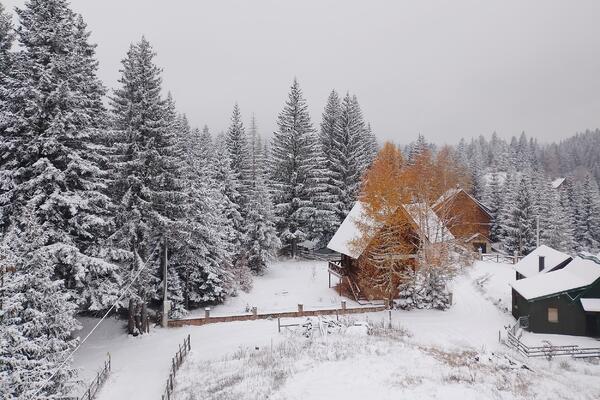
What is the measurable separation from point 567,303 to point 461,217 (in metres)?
9.37

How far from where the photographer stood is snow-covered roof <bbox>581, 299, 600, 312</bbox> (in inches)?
971

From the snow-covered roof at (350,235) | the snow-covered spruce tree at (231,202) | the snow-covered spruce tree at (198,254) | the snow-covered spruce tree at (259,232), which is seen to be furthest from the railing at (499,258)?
the snow-covered spruce tree at (198,254)

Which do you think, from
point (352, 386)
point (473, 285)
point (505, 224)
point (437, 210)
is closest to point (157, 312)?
point (352, 386)

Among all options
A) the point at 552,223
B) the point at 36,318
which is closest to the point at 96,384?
the point at 36,318

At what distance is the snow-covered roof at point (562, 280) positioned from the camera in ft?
85.0

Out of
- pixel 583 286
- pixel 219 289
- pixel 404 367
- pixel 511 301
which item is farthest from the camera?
pixel 511 301

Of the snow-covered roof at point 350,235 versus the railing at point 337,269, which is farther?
the railing at point 337,269

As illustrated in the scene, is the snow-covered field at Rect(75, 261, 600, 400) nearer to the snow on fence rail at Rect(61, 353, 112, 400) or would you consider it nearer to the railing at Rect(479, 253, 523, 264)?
the snow on fence rail at Rect(61, 353, 112, 400)

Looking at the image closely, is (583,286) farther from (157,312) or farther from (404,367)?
(157,312)

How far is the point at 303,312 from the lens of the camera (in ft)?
89.2

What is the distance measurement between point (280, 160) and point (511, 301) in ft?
85.2

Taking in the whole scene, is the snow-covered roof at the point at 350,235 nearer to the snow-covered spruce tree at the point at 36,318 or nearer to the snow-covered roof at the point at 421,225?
the snow-covered roof at the point at 421,225

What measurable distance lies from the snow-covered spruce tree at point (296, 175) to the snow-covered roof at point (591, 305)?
76.6 ft

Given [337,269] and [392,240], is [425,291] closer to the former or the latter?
[392,240]
